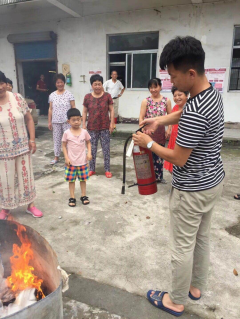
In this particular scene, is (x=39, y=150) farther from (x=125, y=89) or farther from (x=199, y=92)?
(x=199, y=92)

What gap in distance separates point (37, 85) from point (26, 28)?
2.36 m

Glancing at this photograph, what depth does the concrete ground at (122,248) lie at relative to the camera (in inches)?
77.7

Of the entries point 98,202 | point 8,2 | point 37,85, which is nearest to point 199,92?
point 98,202

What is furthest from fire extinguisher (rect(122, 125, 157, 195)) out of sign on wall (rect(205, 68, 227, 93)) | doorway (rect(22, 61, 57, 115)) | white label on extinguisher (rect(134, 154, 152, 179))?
doorway (rect(22, 61, 57, 115))

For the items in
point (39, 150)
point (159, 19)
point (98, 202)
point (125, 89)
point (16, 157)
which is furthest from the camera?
point (125, 89)

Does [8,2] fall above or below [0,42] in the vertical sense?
above

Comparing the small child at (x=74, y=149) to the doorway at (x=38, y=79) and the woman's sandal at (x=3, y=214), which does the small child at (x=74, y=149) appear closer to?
the woman's sandal at (x=3, y=214)

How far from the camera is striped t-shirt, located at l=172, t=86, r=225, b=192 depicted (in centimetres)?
147

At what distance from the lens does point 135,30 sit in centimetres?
895

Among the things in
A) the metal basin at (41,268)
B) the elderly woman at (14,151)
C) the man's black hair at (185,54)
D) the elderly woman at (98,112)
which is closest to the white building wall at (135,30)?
the elderly woman at (98,112)

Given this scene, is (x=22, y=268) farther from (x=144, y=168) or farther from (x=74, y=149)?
(x=74, y=149)

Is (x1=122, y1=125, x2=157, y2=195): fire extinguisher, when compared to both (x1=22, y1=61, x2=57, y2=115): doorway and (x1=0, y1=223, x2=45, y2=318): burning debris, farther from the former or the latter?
(x1=22, y1=61, x2=57, y2=115): doorway

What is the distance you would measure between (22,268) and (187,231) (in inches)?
47.2

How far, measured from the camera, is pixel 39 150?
673 centimetres
